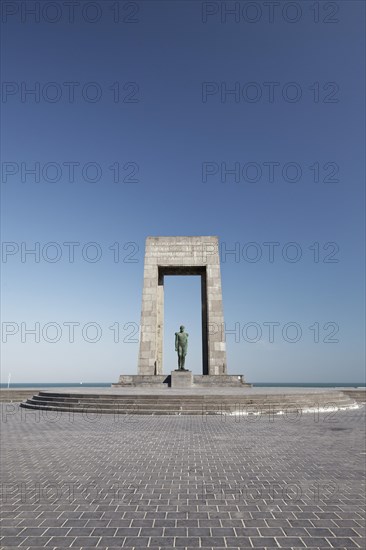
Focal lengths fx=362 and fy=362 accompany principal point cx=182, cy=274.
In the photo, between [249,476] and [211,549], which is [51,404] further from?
[211,549]

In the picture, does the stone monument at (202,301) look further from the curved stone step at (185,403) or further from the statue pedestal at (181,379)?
the curved stone step at (185,403)

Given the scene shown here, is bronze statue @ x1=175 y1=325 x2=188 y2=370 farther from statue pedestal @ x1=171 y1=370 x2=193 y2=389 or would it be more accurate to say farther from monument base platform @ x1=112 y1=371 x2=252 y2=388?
monument base platform @ x1=112 y1=371 x2=252 y2=388

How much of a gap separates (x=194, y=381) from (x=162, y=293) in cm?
848

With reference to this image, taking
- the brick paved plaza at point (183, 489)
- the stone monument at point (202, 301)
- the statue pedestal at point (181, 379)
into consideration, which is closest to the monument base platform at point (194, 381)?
the stone monument at point (202, 301)

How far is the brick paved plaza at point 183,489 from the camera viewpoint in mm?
4148

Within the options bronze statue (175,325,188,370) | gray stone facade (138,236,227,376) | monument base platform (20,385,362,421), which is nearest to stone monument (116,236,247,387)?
gray stone facade (138,236,227,376)

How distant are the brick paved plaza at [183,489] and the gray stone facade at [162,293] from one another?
51.6ft

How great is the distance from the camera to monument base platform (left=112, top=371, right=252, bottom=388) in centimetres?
2367

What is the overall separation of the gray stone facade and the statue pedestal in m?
3.76

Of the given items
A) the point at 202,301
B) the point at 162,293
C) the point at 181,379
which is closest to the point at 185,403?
the point at 181,379

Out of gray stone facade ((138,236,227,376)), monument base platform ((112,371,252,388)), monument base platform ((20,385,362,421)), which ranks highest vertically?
gray stone facade ((138,236,227,376))

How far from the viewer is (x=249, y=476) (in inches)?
247

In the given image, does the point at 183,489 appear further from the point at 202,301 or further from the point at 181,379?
the point at 202,301

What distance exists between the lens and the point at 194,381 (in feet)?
78.9
